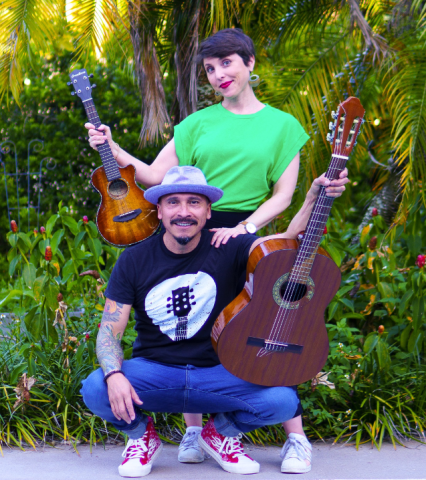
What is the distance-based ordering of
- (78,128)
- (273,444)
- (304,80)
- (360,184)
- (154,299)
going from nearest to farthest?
(154,299) → (273,444) → (304,80) → (78,128) → (360,184)

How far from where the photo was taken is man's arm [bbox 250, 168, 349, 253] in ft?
8.50

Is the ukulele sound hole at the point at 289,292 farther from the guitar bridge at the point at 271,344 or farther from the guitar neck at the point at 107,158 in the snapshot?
the guitar neck at the point at 107,158

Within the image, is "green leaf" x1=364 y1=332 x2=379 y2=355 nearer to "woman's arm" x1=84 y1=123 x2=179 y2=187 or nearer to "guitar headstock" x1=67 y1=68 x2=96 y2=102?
"woman's arm" x1=84 y1=123 x2=179 y2=187

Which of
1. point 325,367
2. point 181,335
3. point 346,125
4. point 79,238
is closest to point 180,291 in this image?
point 181,335

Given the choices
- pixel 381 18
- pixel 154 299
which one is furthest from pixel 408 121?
pixel 154 299

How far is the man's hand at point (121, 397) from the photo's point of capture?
2582mm

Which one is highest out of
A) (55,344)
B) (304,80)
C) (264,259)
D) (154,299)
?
(304,80)

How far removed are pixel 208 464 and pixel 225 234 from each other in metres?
1.14

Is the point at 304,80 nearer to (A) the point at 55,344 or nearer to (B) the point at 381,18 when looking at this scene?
(B) the point at 381,18

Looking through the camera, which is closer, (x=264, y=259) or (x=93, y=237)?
(x=264, y=259)

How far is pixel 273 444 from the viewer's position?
325 centimetres

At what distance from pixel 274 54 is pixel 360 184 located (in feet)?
14.0

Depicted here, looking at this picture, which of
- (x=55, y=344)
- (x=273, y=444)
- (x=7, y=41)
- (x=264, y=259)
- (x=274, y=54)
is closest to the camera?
(x=264, y=259)

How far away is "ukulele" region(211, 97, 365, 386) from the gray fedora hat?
0.34m
